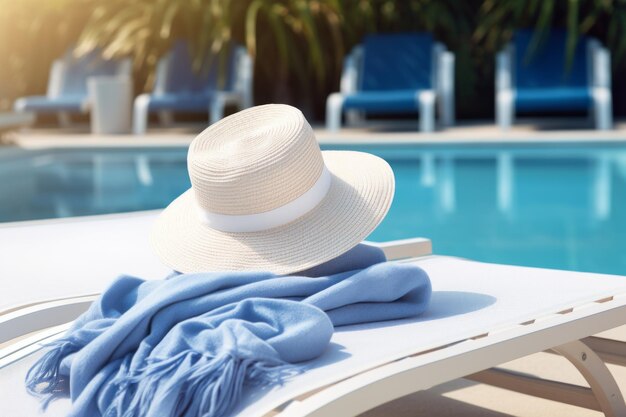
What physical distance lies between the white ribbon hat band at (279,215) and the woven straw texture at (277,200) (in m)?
0.01

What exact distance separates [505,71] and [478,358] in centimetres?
888

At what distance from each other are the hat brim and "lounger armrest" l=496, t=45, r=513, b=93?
8.23 m

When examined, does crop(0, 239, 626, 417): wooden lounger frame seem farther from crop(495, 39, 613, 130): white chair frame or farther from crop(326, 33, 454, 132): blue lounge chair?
crop(326, 33, 454, 132): blue lounge chair

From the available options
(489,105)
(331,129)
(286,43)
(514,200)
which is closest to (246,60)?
(286,43)

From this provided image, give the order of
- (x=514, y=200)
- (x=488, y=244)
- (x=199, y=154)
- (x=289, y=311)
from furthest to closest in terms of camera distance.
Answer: (x=514, y=200) → (x=488, y=244) → (x=199, y=154) → (x=289, y=311)

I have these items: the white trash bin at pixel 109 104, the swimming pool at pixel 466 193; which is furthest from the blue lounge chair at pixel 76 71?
the swimming pool at pixel 466 193

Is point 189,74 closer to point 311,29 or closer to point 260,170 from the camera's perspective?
point 311,29

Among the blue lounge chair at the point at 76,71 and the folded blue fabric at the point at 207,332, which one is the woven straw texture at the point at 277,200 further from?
the blue lounge chair at the point at 76,71

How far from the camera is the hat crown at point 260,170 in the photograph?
213 cm

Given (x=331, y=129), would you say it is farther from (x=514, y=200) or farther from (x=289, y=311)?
(x=289, y=311)

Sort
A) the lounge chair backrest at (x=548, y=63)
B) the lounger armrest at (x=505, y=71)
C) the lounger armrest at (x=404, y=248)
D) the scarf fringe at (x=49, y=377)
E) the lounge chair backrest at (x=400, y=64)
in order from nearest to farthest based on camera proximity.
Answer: the scarf fringe at (x=49, y=377) → the lounger armrest at (x=404, y=248) → the lounger armrest at (x=505, y=71) → the lounge chair backrest at (x=548, y=63) → the lounge chair backrest at (x=400, y=64)

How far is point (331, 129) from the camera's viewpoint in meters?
10.2

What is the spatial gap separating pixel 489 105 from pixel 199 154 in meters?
10.6

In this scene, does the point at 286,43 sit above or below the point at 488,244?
above
